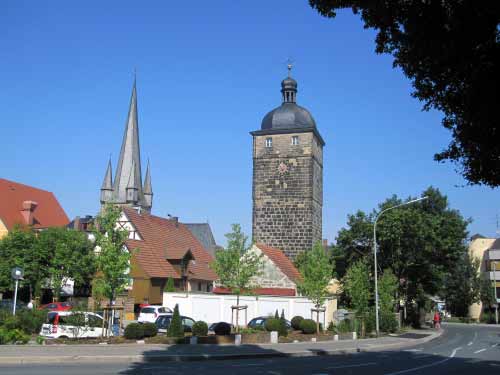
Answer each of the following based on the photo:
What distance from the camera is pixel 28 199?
69.0 meters

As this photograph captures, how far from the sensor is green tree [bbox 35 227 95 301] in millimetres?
45500

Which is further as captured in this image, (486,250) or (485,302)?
(486,250)

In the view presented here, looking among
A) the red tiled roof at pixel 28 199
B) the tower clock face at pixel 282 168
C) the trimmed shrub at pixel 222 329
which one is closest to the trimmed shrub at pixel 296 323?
the trimmed shrub at pixel 222 329

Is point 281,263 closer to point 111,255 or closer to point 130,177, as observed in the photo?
point 111,255

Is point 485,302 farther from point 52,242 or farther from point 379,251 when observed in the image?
point 52,242

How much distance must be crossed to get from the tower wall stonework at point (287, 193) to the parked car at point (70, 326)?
1413 inches

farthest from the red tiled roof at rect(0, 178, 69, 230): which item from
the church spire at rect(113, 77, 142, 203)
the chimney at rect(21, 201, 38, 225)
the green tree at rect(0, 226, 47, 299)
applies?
the green tree at rect(0, 226, 47, 299)

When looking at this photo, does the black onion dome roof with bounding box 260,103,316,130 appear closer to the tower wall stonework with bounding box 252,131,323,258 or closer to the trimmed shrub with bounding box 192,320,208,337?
the tower wall stonework with bounding box 252,131,323,258

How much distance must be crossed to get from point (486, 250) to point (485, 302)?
37.1ft

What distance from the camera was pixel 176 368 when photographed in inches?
651

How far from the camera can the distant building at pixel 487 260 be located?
8000cm

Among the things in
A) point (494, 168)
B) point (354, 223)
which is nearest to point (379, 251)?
point (354, 223)

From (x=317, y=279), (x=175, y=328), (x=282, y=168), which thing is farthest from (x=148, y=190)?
(x=175, y=328)

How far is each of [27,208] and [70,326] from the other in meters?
45.5
